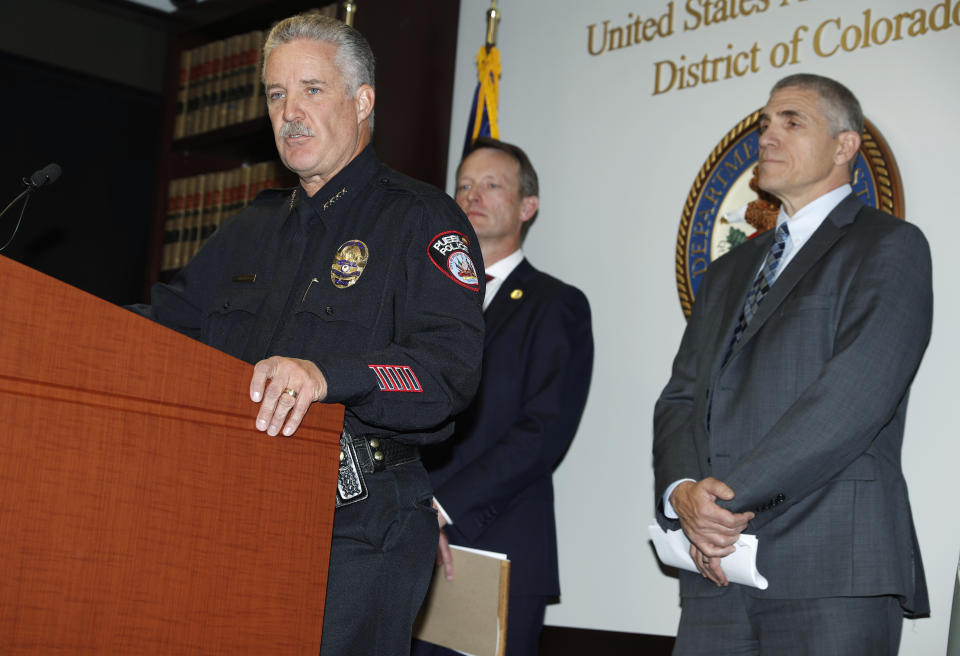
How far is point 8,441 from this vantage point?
1155mm

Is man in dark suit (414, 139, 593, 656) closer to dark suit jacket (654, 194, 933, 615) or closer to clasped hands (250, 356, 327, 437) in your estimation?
dark suit jacket (654, 194, 933, 615)

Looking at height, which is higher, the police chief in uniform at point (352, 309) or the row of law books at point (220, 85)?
the row of law books at point (220, 85)

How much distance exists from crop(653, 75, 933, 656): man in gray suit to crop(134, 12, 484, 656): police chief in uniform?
858 millimetres

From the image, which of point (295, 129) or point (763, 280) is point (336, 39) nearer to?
point (295, 129)

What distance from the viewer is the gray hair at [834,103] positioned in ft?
8.76

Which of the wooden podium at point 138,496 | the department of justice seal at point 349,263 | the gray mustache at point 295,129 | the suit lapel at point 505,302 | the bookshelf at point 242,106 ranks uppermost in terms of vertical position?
the bookshelf at point 242,106

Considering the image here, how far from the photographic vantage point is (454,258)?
5.81ft

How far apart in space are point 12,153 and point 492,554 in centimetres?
309

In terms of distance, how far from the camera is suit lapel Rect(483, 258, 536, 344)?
3.16 metres

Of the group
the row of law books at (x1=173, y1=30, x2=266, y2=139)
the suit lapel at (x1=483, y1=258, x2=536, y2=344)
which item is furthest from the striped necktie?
the row of law books at (x1=173, y1=30, x2=266, y2=139)

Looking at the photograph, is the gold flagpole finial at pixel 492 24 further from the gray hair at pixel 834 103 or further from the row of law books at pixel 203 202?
the gray hair at pixel 834 103

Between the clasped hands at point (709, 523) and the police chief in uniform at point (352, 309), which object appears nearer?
the police chief in uniform at point (352, 309)

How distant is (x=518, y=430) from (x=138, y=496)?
5.87 feet

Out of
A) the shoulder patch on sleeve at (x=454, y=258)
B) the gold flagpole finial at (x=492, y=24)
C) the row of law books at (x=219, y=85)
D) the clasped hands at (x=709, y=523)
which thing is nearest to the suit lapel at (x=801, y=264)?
the clasped hands at (x=709, y=523)
